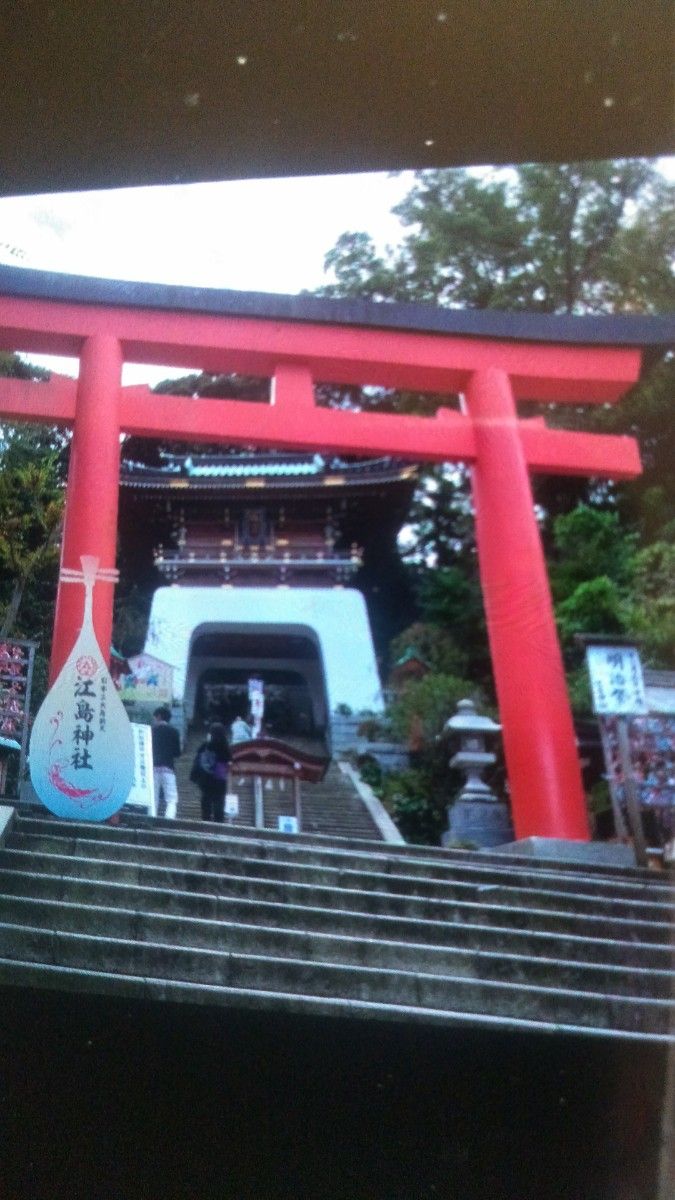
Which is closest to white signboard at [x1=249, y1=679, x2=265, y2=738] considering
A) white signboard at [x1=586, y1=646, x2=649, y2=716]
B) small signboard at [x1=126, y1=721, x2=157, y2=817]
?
small signboard at [x1=126, y1=721, x2=157, y2=817]

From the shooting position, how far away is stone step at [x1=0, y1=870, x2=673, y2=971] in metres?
1.98

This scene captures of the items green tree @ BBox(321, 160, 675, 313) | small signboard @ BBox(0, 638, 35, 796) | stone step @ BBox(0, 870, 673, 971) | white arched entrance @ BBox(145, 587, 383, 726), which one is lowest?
stone step @ BBox(0, 870, 673, 971)

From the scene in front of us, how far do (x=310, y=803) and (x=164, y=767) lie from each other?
602 mm

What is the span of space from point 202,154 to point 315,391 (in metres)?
2.68

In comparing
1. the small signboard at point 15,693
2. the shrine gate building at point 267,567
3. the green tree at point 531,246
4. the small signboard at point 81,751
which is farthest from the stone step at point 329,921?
the green tree at point 531,246

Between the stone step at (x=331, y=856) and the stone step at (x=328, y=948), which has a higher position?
the stone step at (x=331, y=856)

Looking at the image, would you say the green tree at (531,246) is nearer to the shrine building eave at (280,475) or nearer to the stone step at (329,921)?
the shrine building eave at (280,475)

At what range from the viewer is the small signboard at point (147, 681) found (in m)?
3.12

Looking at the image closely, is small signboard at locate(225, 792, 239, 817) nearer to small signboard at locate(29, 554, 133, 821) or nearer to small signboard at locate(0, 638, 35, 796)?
small signboard at locate(29, 554, 133, 821)

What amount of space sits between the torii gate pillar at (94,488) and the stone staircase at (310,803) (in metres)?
0.57

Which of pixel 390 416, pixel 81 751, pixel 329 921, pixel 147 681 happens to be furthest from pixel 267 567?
pixel 329 921

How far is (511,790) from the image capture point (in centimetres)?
320

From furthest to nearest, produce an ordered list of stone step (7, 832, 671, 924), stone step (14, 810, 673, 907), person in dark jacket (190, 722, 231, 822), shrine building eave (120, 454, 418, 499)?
shrine building eave (120, 454, 418, 499) → person in dark jacket (190, 722, 231, 822) → stone step (14, 810, 673, 907) → stone step (7, 832, 671, 924)

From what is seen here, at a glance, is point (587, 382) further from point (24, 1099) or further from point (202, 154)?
point (24, 1099)
